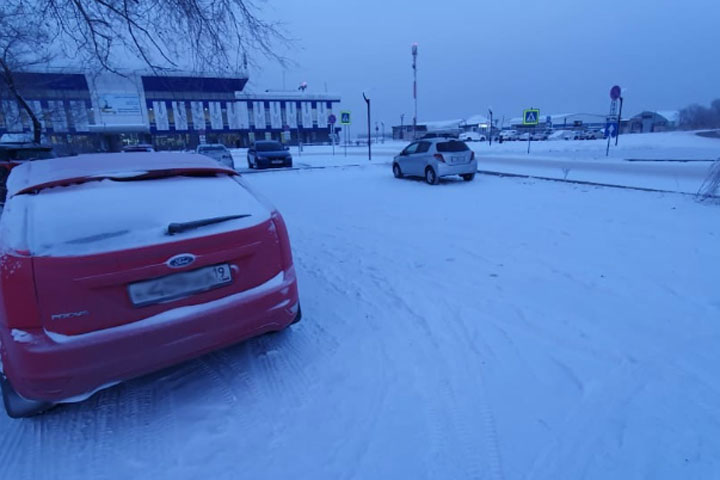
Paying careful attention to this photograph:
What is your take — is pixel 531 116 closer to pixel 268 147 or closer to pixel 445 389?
pixel 268 147

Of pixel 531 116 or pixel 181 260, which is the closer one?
pixel 181 260

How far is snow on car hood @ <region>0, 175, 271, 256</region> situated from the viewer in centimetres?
212

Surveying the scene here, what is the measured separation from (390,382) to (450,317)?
1.11m

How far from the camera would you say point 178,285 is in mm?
2373

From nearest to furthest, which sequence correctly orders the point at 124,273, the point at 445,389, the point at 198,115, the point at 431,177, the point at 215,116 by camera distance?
the point at 124,273, the point at 445,389, the point at 431,177, the point at 198,115, the point at 215,116

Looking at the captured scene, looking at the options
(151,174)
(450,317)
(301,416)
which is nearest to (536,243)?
(450,317)

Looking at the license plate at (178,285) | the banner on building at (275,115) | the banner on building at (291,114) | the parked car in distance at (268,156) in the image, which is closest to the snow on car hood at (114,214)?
the license plate at (178,285)

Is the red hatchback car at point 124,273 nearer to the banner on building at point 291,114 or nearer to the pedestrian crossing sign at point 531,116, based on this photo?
the pedestrian crossing sign at point 531,116

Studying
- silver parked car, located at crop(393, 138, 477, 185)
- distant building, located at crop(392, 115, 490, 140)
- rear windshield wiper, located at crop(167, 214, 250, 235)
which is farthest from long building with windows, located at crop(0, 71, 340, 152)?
rear windshield wiper, located at crop(167, 214, 250, 235)

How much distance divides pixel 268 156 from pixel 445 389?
2048cm

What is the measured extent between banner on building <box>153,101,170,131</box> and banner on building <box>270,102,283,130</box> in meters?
17.5

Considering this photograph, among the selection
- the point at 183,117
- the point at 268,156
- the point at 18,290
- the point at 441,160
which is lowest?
the point at 18,290

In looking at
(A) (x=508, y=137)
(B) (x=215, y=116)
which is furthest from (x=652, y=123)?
(B) (x=215, y=116)

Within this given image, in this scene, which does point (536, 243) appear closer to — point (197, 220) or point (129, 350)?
point (197, 220)
